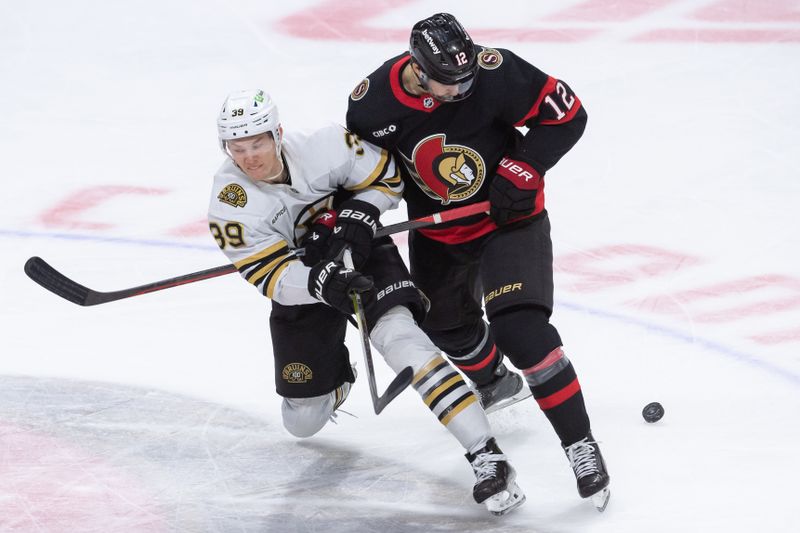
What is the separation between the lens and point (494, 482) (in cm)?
305

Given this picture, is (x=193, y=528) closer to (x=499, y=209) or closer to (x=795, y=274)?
(x=499, y=209)

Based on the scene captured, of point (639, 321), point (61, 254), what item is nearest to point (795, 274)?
point (639, 321)

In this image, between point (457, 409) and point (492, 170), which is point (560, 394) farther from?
point (492, 170)

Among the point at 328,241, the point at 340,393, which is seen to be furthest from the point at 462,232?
the point at 340,393

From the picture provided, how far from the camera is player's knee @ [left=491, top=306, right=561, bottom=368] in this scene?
313cm

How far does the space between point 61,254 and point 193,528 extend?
7.24 ft

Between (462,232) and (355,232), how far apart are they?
45cm

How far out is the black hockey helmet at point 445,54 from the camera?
3.15 metres

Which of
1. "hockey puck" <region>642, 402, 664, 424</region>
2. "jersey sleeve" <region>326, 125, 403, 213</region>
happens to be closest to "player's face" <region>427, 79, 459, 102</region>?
"jersey sleeve" <region>326, 125, 403, 213</region>

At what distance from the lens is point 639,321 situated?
4.23 meters

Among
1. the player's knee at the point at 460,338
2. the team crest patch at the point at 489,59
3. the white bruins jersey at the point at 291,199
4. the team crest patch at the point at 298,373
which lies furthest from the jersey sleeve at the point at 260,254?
the team crest patch at the point at 489,59

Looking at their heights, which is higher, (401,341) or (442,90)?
(442,90)

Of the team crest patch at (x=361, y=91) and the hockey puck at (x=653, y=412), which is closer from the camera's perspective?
the team crest patch at (x=361, y=91)

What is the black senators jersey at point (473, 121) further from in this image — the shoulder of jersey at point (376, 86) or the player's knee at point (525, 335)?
the player's knee at point (525, 335)
